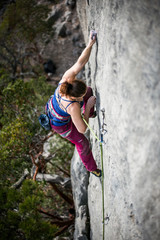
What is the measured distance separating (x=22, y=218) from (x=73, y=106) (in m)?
1.93

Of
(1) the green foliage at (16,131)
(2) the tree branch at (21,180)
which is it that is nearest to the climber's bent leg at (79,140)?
(1) the green foliage at (16,131)

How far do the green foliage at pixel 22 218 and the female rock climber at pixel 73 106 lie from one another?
3.59 ft

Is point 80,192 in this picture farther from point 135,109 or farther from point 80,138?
point 135,109

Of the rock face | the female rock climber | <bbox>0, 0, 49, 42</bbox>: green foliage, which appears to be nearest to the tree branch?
the female rock climber

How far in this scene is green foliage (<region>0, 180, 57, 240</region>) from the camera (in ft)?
8.22

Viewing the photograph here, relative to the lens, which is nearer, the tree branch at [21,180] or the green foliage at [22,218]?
the green foliage at [22,218]

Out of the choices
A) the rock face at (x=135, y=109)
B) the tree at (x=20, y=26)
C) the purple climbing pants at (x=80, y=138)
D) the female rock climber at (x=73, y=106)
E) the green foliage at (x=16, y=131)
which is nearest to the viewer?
the rock face at (x=135, y=109)

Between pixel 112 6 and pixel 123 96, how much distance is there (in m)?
0.88

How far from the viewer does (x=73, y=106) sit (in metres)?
2.24

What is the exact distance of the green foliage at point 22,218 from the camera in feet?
8.22

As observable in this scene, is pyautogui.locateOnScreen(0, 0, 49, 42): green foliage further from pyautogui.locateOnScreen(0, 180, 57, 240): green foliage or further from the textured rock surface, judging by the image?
pyautogui.locateOnScreen(0, 180, 57, 240): green foliage

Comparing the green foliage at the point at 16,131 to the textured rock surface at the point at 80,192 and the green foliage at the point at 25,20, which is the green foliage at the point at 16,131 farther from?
the green foliage at the point at 25,20

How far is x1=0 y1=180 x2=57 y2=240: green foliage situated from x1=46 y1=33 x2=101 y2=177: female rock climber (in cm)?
109

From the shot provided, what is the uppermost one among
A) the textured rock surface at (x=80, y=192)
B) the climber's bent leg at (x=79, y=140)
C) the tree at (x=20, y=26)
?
the tree at (x=20, y=26)
